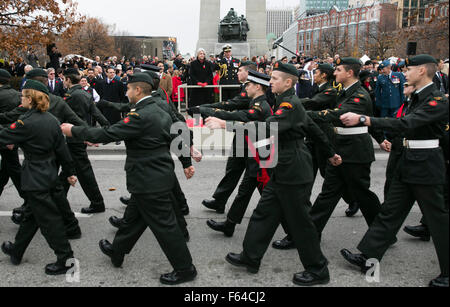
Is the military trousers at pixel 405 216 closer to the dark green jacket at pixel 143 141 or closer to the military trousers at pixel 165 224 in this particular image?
the military trousers at pixel 165 224

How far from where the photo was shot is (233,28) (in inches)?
1108

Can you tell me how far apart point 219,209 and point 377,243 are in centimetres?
248

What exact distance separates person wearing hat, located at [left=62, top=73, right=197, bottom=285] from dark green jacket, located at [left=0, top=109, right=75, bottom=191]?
33 cm

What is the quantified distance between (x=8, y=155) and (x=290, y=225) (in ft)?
12.8

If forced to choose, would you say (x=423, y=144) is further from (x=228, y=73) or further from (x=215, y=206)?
(x=228, y=73)

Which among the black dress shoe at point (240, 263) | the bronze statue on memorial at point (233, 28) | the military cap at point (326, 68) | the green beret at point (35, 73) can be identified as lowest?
the black dress shoe at point (240, 263)

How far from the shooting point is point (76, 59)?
66.0 ft

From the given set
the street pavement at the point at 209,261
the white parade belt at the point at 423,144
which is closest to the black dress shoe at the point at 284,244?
the street pavement at the point at 209,261

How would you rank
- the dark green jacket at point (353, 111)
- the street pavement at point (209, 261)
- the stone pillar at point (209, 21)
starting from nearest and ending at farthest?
the street pavement at point (209, 261) < the dark green jacket at point (353, 111) < the stone pillar at point (209, 21)

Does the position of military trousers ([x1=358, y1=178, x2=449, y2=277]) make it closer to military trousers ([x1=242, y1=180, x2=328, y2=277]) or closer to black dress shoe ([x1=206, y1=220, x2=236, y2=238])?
military trousers ([x1=242, y1=180, x2=328, y2=277])

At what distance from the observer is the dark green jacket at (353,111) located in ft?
15.3

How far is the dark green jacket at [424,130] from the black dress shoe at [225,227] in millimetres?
2013
